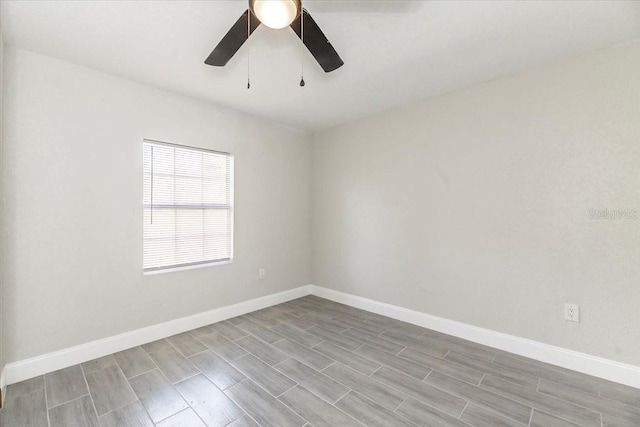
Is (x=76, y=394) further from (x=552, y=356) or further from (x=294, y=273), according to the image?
(x=552, y=356)

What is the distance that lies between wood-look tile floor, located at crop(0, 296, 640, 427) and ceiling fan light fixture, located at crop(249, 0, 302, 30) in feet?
7.31

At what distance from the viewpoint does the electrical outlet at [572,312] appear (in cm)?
221

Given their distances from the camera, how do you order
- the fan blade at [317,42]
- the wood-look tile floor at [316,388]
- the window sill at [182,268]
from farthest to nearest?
the window sill at [182,268]
the wood-look tile floor at [316,388]
the fan blade at [317,42]

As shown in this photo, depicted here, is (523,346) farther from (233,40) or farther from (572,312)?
(233,40)

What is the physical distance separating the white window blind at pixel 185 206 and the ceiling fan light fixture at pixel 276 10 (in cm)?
200

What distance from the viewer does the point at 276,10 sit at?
131 centimetres

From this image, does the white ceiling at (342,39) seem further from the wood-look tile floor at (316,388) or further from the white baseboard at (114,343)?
the wood-look tile floor at (316,388)

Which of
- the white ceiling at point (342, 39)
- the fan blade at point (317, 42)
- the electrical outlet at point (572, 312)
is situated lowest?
the electrical outlet at point (572, 312)

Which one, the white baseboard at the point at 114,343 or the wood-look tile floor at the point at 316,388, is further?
the white baseboard at the point at 114,343

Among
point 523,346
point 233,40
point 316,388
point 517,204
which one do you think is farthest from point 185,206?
point 523,346

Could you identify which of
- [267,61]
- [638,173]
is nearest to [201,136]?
[267,61]

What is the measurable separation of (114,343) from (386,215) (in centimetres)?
304

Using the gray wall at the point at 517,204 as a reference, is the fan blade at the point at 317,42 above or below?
above

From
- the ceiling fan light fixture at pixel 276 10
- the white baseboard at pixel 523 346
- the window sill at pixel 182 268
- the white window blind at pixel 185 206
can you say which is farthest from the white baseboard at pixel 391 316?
the ceiling fan light fixture at pixel 276 10
